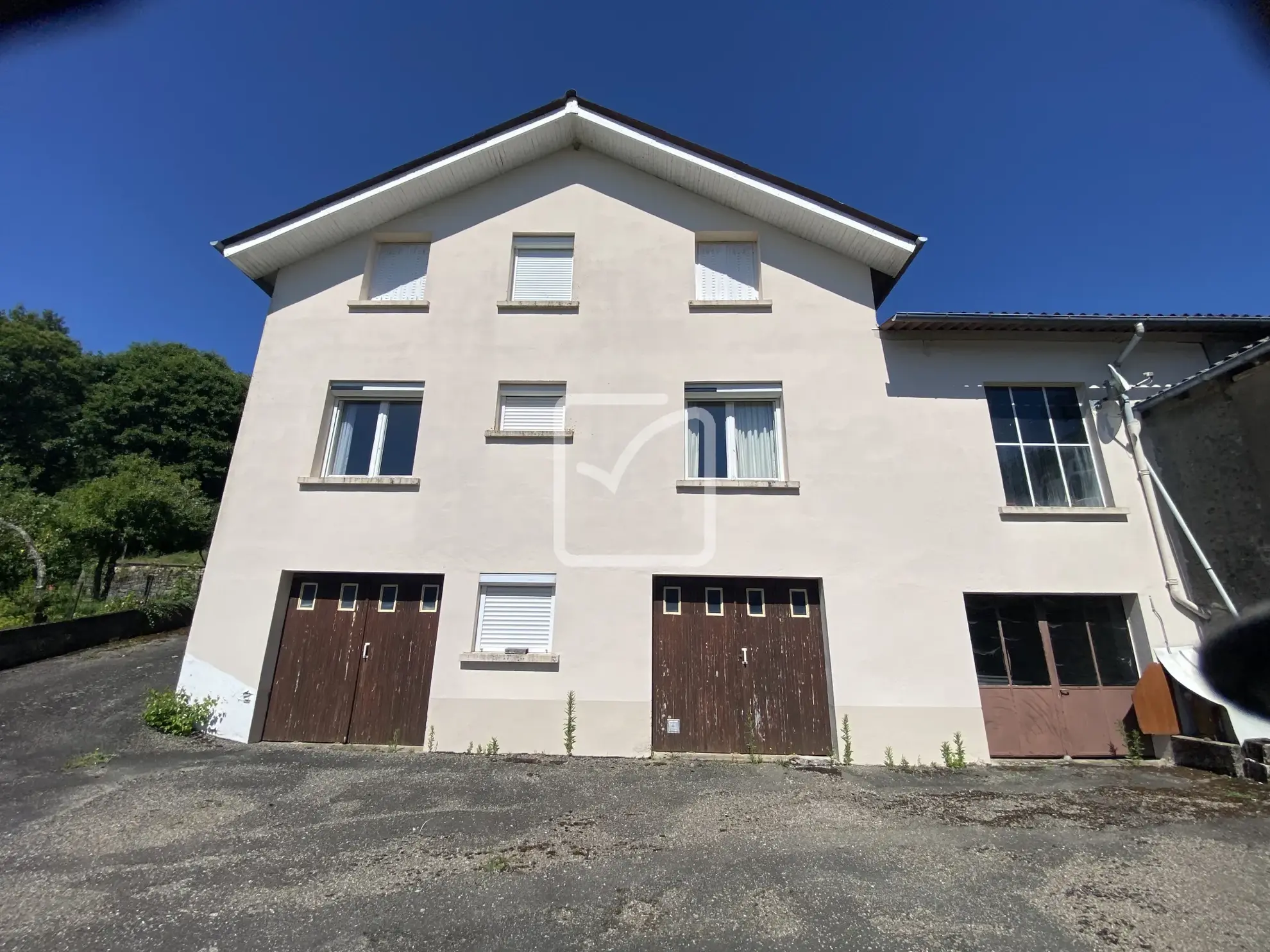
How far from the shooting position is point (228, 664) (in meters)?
7.12

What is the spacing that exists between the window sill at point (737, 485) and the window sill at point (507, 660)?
9.26ft

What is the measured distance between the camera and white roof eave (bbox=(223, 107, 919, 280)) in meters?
8.45

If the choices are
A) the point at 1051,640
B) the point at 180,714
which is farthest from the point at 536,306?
the point at 1051,640

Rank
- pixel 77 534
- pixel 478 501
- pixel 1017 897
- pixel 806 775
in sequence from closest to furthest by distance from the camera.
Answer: pixel 1017 897 → pixel 806 775 → pixel 478 501 → pixel 77 534

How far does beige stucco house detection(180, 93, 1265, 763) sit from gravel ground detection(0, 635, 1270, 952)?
2.75 ft

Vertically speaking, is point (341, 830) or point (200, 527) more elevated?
point (200, 527)

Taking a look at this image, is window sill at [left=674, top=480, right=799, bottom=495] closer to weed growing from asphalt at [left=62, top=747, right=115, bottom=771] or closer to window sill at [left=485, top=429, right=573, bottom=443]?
window sill at [left=485, top=429, right=573, bottom=443]

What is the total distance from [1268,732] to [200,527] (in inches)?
966

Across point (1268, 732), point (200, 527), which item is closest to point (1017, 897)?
point (1268, 732)

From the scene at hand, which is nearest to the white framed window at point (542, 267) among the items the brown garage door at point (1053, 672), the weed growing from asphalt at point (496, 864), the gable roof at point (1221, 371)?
the weed growing from asphalt at point (496, 864)

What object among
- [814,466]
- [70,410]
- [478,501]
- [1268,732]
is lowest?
[1268,732]

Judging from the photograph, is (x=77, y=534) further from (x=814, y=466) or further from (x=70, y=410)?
(x=70, y=410)

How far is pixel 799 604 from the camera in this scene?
292 inches

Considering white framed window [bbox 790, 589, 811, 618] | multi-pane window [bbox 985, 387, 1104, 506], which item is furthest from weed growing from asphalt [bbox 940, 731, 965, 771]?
multi-pane window [bbox 985, 387, 1104, 506]
